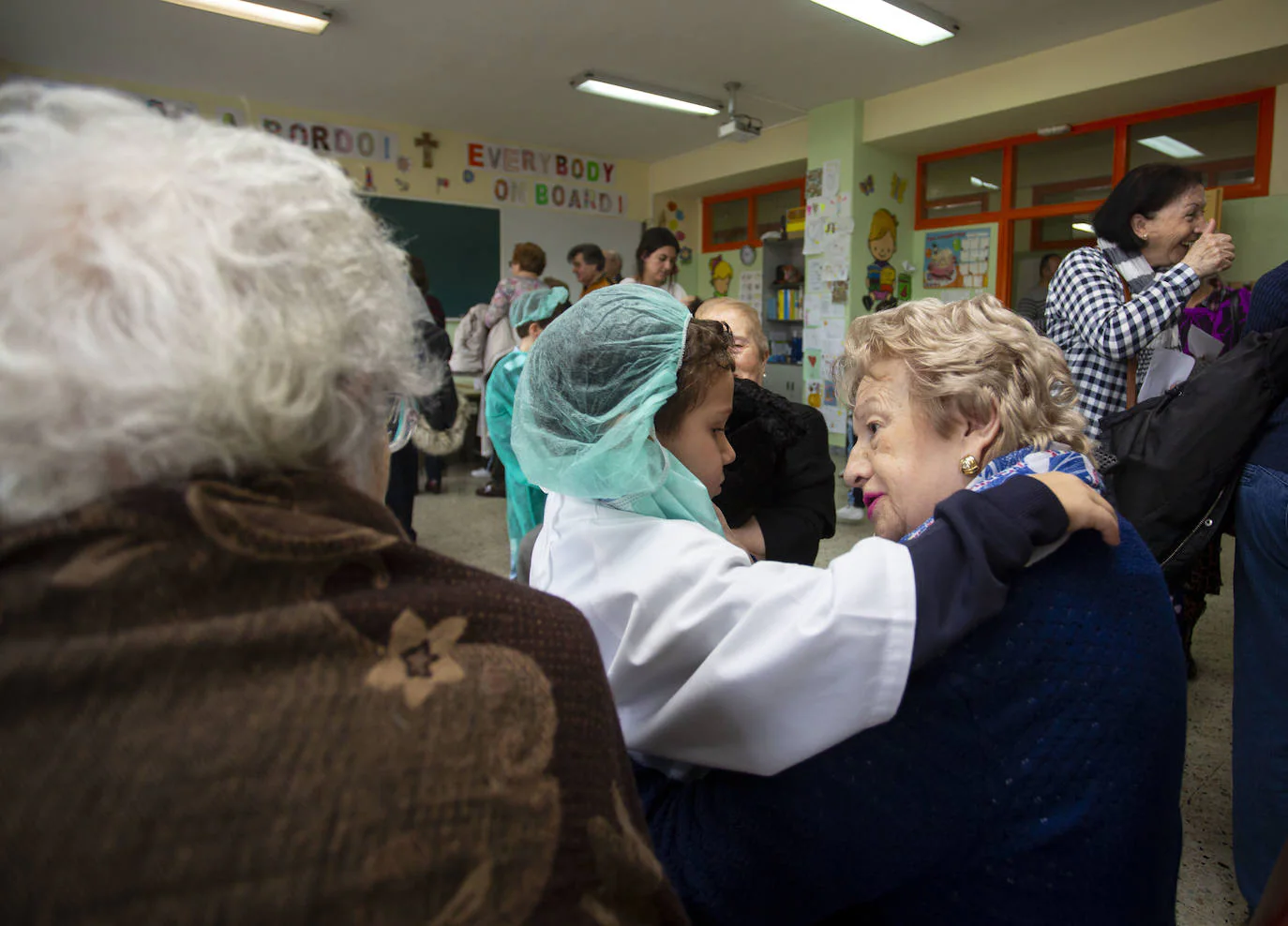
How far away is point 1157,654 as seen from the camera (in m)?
0.82

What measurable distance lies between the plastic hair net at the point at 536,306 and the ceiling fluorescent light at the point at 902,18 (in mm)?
2389

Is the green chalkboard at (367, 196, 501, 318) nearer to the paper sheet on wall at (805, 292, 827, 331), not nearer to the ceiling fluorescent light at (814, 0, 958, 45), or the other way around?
the paper sheet on wall at (805, 292, 827, 331)

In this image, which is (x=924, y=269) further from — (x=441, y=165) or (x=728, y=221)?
(x=441, y=165)

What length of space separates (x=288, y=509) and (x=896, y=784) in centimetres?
64

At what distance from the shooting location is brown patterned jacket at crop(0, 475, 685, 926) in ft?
1.35

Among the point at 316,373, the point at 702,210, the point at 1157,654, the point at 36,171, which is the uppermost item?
the point at 702,210

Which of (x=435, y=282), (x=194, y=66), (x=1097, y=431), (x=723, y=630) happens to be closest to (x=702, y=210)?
(x=435, y=282)

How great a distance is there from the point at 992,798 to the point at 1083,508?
12.5 inches

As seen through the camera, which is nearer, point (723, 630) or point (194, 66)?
point (723, 630)

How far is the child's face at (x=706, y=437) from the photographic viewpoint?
1289 millimetres

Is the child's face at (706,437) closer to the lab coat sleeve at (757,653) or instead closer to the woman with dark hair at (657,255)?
the lab coat sleeve at (757,653)

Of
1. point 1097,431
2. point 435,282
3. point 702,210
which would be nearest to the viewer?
point 1097,431

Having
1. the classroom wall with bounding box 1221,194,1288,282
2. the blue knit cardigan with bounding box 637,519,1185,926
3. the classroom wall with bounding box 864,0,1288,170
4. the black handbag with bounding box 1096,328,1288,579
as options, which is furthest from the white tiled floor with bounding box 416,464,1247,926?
the classroom wall with bounding box 864,0,1288,170

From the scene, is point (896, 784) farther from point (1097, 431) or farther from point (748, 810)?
point (1097, 431)
